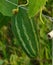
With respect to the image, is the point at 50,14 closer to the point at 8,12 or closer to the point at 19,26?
the point at 19,26

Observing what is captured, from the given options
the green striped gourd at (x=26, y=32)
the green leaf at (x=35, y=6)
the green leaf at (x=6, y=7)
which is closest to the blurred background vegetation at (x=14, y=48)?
the green striped gourd at (x=26, y=32)

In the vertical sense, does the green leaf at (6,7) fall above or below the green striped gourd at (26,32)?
above

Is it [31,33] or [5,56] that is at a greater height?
[31,33]

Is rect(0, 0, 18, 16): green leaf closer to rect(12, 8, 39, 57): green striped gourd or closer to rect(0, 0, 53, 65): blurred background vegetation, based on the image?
rect(12, 8, 39, 57): green striped gourd

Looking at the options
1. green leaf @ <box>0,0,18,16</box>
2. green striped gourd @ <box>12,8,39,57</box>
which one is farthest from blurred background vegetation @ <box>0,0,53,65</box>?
green leaf @ <box>0,0,18,16</box>

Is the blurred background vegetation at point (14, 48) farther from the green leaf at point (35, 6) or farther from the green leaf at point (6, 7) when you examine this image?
the green leaf at point (35, 6)

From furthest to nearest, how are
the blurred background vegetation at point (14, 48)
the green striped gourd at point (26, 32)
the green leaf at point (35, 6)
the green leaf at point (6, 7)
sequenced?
the blurred background vegetation at point (14, 48)
the green striped gourd at point (26, 32)
the green leaf at point (6, 7)
the green leaf at point (35, 6)

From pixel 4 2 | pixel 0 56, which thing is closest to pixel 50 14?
pixel 0 56

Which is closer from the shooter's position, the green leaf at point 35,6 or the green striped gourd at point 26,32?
the green leaf at point 35,6
